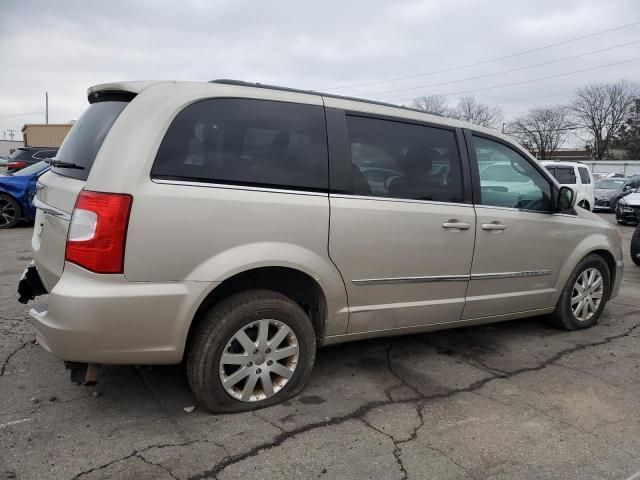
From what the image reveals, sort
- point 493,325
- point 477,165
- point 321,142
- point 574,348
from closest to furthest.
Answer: point 321,142 → point 477,165 → point 574,348 → point 493,325

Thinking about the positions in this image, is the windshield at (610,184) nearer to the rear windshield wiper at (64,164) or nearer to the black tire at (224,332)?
the black tire at (224,332)

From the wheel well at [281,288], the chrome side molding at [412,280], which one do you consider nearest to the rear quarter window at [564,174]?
the chrome side molding at [412,280]

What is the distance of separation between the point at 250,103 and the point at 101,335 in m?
1.48

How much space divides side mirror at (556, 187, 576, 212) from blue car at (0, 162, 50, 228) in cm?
991

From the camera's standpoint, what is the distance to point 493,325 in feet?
15.8

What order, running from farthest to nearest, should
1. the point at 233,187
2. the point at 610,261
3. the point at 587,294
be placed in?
1. the point at 610,261
2. the point at 587,294
3. the point at 233,187

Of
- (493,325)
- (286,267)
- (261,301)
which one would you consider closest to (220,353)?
(261,301)

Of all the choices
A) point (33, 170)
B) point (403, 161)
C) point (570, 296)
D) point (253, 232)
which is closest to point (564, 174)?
point (570, 296)

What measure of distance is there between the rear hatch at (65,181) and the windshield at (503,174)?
2.66 meters

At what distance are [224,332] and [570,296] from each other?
3269mm

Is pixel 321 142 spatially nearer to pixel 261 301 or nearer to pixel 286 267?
pixel 286 267

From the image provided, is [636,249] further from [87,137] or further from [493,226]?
[87,137]

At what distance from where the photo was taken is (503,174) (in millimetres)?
4141

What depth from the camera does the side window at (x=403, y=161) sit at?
3.25m
